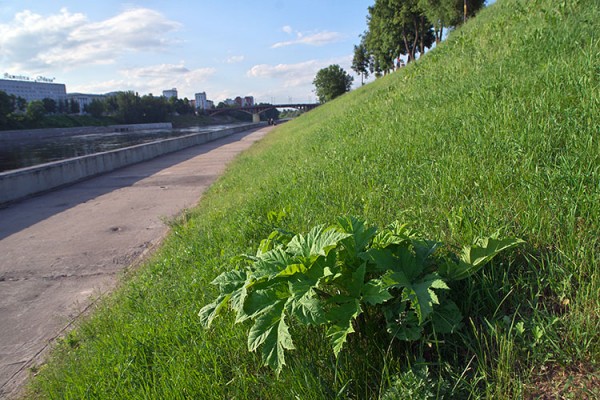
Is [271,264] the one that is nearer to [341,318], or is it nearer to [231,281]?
[231,281]

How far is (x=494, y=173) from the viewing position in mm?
3156

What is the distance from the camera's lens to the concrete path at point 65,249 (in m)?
4.05

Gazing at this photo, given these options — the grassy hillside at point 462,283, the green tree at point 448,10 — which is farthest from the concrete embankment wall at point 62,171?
the green tree at point 448,10

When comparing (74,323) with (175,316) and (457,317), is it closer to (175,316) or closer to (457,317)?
(175,316)

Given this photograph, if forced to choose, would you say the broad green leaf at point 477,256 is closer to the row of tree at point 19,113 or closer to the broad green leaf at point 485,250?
the broad green leaf at point 485,250

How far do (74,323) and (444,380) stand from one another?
3.79 metres

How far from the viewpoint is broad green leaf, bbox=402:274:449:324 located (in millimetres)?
1775

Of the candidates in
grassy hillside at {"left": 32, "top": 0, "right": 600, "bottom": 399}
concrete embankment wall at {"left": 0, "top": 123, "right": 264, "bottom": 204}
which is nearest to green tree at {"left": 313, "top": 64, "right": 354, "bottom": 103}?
concrete embankment wall at {"left": 0, "top": 123, "right": 264, "bottom": 204}

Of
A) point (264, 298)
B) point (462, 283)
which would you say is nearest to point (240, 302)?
point (264, 298)

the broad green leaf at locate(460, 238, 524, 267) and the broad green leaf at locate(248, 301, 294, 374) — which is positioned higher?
the broad green leaf at locate(460, 238, 524, 267)

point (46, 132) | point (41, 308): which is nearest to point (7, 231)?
point (41, 308)

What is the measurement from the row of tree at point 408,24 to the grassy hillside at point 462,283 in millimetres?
26847

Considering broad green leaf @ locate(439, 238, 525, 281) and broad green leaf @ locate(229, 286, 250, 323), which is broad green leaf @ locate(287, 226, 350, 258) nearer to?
broad green leaf @ locate(229, 286, 250, 323)

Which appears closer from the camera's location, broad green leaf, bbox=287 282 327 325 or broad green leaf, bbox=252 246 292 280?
broad green leaf, bbox=287 282 327 325
